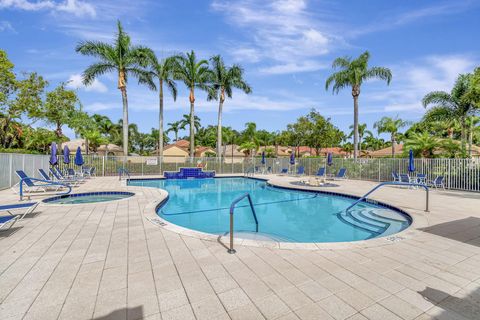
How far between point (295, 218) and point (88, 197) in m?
8.71

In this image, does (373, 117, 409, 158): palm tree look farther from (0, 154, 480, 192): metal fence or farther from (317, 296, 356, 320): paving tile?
(317, 296, 356, 320): paving tile

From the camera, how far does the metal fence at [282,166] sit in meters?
11.9

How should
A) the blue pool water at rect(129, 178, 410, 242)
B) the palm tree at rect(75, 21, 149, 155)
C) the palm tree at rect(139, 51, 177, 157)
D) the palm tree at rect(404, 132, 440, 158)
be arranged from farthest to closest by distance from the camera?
the palm tree at rect(139, 51, 177, 157)
the palm tree at rect(75, 21, 149, 155)
the palm tree at rect(404, 132, 440, 158)
the blue pool water at rect(129, 178, 410, 242)

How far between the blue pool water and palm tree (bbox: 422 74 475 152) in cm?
1204

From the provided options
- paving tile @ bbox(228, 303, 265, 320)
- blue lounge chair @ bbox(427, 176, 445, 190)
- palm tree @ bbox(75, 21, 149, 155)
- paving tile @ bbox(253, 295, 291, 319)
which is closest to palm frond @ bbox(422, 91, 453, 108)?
blue lounge chair @ bbox(427, 176, 445, 190)

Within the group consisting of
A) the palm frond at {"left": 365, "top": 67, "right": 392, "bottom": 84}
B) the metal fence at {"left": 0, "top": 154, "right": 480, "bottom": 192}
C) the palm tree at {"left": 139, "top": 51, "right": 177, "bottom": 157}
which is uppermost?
the palm tree at {"left": 139, "top": 51, "right": 177, "bottom": 157}

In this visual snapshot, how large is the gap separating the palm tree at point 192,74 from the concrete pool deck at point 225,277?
70.7ft

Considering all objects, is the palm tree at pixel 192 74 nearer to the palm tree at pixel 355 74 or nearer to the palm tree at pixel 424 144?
the palm tree at pixel 355 74

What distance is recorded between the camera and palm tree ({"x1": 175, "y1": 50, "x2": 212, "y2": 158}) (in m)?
25.2

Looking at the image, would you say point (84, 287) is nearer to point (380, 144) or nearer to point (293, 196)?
point (293, 196)

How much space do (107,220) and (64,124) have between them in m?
24.1

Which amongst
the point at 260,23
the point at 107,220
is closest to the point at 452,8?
the point at 260,23

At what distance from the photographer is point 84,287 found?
110 inches

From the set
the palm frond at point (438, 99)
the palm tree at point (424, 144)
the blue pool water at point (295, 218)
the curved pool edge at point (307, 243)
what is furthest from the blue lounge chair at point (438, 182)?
the curved pool edge at point (307, 243)
